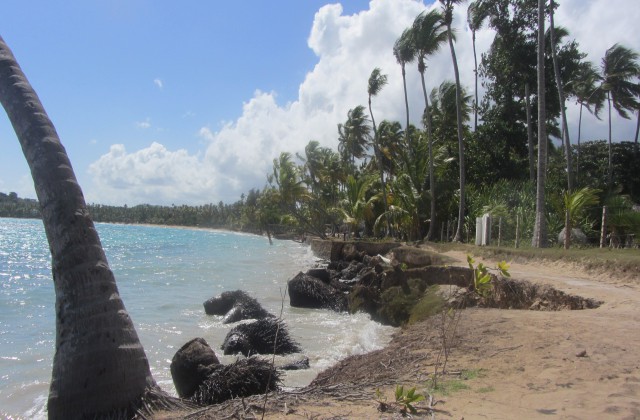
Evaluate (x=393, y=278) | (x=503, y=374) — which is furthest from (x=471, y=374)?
(x=393, y=278)

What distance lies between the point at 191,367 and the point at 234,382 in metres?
0.77

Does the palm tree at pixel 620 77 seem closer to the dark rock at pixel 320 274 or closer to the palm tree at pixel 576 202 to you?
the palm tree at pixel 576 202

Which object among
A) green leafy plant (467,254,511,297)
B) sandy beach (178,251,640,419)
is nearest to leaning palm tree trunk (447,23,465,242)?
sandy beach (178,251,640,419)

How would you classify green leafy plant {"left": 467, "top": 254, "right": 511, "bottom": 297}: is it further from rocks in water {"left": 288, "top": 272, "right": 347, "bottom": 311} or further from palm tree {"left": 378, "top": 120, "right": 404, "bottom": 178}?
palm tree {"left": 378, "top": 120, "right": 404, "bottom": 178}

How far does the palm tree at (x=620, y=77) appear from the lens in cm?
3019

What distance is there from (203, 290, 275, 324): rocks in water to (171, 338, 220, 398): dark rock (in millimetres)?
5997

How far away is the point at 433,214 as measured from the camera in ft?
88.7

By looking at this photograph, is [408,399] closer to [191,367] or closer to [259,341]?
[191,367]

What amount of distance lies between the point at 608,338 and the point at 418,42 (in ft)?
73.9

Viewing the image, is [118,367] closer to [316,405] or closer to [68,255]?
[68,255]

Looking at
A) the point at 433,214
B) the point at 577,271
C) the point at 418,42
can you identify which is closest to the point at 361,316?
the point at 577,271

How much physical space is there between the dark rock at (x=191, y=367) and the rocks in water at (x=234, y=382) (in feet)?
0.49

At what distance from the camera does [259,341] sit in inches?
387

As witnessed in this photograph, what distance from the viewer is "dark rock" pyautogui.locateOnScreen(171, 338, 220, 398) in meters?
6.24
